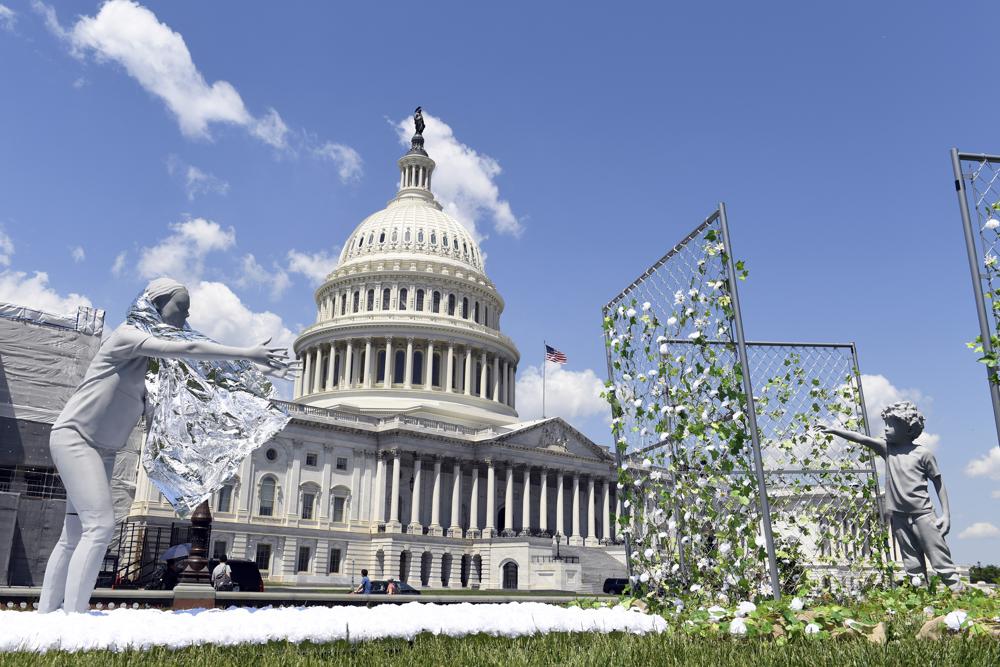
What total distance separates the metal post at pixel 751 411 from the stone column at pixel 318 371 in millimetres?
78076

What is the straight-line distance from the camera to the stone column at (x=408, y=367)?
83000mm

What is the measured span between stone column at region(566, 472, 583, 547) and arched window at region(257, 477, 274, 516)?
28756 millimetres

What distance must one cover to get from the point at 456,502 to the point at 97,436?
65359mm

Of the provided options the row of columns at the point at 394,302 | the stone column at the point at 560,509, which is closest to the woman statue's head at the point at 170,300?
the stone column at the point at 560,509

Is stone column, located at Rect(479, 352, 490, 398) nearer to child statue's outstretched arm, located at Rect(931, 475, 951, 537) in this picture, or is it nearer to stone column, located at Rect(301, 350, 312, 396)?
stone column, located at Rect(301, 350, 312, 396)

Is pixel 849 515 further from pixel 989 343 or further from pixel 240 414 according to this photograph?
pixel 240 414

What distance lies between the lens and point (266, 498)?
64.8 metres

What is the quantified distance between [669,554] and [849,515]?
6185 mm

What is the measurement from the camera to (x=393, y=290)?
88000 mm

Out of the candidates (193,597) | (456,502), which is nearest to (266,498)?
(456,502)

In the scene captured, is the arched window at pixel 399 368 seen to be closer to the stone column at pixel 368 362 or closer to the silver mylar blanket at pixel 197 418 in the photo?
the stone column at pixel 368 362

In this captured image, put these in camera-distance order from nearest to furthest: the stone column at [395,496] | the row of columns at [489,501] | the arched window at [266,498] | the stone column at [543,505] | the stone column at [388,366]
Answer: the arched window at [266,498], the stone column at [395,496], the row of columns at [489,501], the stone column at [543,505], the stone column at [388,366]

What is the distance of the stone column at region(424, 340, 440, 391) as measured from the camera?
83438 mm

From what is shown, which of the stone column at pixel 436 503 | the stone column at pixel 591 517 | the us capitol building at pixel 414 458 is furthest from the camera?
the stone column at pixel 591 517
